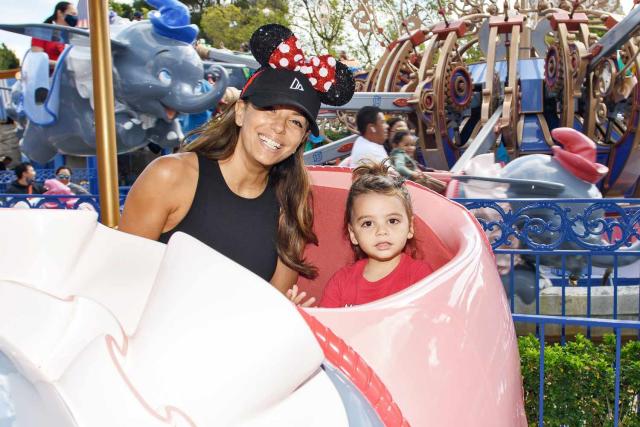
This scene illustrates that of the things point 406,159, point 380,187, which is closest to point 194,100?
point 406,159

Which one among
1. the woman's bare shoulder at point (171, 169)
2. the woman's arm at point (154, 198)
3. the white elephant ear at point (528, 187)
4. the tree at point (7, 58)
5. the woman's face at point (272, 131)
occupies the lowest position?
the tree at point (7, 58)

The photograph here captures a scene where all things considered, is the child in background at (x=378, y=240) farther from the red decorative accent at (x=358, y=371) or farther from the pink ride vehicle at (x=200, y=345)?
the red decorative accent at (x=358, y=371)

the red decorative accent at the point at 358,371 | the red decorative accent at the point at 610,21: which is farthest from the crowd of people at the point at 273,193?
the red decorative accent at the point at 610,21

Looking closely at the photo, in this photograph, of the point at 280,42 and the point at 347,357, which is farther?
the point at 280,42

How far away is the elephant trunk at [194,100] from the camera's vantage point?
8.28 m

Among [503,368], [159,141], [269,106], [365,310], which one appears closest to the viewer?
[365,310]

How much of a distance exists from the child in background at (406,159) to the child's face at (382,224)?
5.88 feet

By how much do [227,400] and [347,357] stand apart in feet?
0.67

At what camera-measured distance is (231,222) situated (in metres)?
1.62

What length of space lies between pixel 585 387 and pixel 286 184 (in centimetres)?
149

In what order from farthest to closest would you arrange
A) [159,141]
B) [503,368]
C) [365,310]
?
[159,141]
[503,368]
[365,310]

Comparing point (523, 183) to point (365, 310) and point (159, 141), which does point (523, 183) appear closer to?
point (365, 310)

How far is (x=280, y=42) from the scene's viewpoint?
146 centimetres

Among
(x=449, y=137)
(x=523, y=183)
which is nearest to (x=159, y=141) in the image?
(x=449, y=137)
